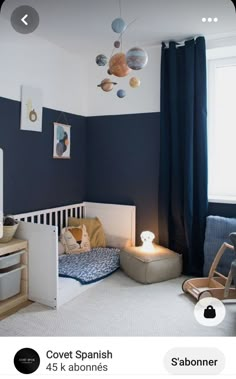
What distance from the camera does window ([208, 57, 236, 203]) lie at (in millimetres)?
1767

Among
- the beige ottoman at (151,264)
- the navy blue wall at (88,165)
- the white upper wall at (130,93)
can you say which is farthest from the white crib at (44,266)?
the white upper wall at (130,93)

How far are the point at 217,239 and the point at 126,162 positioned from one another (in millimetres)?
923

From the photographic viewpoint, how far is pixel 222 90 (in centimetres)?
189

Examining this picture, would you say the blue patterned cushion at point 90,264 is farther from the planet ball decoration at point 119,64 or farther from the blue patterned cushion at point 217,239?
the planet ball decoration at point 119,64

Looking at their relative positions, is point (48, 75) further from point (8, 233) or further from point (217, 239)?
point (217, 239)

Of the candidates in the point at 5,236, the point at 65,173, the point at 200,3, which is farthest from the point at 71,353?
the point at 65,173

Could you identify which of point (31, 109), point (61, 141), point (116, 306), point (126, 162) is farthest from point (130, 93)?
point (116, 306)

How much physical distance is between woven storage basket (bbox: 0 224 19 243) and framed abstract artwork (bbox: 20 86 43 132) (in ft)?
2.30

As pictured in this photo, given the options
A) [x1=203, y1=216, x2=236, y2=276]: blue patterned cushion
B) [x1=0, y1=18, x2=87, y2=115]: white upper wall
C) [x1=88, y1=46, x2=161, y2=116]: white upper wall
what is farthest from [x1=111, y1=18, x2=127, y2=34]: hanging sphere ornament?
[x1=203, y1=216, x2=236, y2=276]: blue patterned cushion

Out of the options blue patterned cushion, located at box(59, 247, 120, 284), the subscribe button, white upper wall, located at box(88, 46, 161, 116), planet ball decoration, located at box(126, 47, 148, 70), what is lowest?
blue patterned cushion, located at box(59, 247, 120, 284)

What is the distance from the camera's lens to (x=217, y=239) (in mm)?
1962

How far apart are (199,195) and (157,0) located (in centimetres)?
154

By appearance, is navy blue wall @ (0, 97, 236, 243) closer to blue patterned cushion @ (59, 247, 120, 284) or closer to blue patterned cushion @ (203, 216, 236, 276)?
blue patterned cushion @ (203, 216, 236, 276)

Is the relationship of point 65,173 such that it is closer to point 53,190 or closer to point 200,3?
point 53,190
